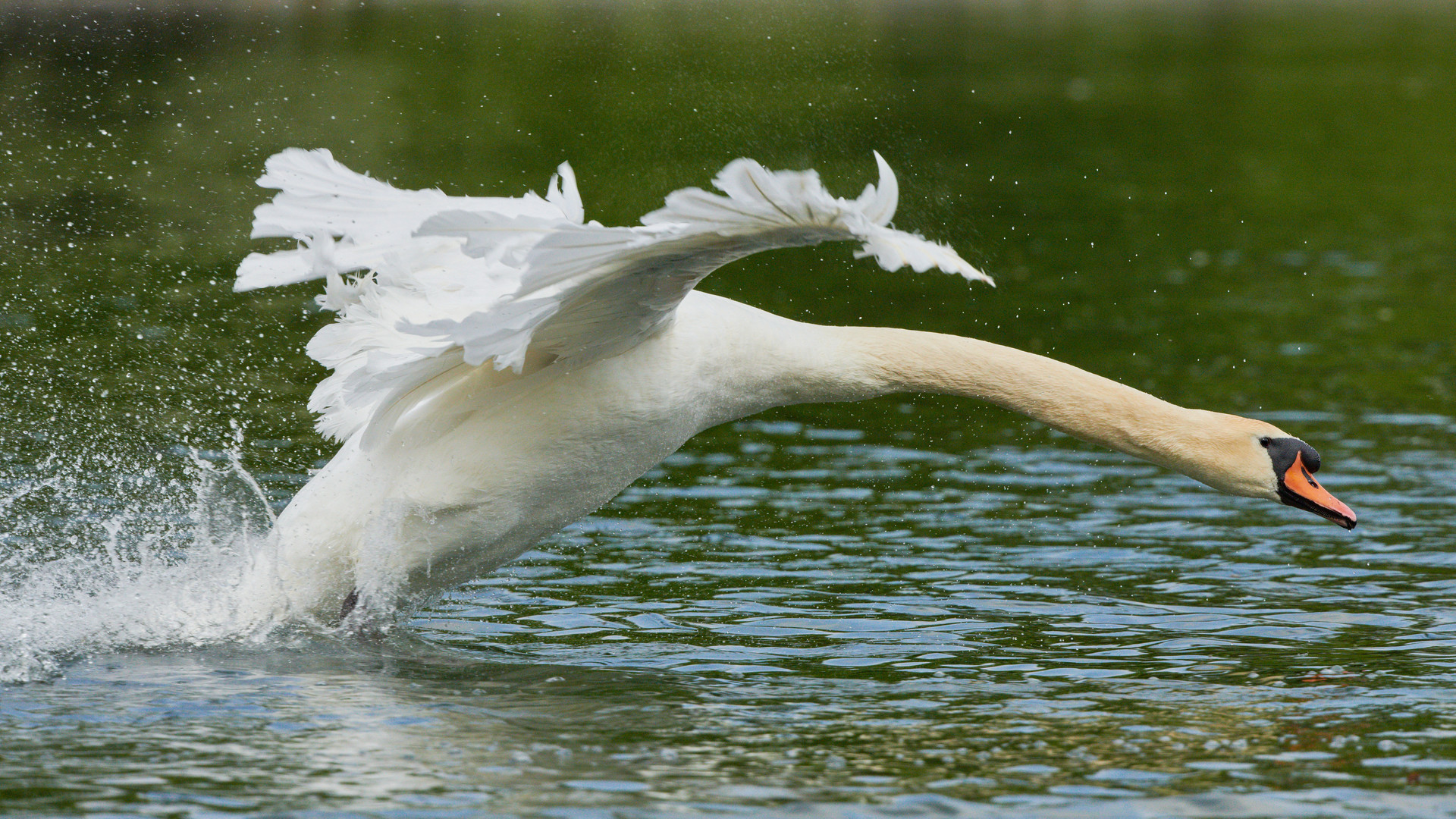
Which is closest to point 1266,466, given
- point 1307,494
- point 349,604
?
point 1307,494

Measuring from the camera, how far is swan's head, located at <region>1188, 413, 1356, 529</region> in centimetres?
1009

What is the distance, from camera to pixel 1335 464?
48.0 feet

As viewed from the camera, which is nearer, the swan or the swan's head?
the swan

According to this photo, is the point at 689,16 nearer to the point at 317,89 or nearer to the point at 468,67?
the point at 317,89

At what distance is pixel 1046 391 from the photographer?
9.95 meters

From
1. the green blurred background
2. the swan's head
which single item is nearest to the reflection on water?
the swan's head

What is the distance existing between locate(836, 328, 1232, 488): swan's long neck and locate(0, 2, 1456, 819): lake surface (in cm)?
114

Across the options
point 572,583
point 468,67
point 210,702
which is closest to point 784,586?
point 572,583

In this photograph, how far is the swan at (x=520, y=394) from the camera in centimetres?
922

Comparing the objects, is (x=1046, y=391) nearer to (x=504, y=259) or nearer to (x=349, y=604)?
(x=504, y=259)

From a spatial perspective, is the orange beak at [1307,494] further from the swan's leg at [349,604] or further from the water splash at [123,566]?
the water splash at [123,566]

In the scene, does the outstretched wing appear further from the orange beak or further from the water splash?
the orange beak

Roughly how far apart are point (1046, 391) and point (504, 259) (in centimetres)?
328

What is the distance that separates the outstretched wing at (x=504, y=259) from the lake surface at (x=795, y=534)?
A: 5.30 feet
